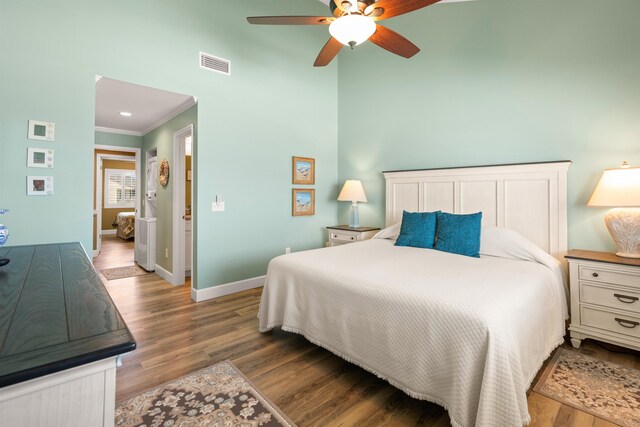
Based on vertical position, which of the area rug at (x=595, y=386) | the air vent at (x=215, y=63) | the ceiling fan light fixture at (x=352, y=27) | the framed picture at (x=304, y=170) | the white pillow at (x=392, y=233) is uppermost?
the air vent at (x=215, y=63)

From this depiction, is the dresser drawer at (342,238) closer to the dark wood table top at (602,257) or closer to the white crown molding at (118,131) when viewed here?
the dark wood table top at (602,257)

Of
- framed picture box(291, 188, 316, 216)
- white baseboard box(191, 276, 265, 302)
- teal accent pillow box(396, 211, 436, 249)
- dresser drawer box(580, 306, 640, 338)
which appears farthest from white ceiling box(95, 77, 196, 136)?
dresser drawer box(580, 306, 640, 338)

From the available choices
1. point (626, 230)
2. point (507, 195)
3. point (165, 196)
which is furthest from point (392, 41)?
point (165, 196)

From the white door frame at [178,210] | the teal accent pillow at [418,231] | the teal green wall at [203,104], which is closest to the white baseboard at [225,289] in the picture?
the teal green wall at [203,104]

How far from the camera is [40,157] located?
2.49 meters

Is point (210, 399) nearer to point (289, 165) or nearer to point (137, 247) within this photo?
point (289, 165)

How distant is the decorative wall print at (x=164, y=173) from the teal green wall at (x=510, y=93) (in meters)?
2.82

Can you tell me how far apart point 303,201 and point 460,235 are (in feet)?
7.46

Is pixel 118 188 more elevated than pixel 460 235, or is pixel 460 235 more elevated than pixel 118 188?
pixel 118 188

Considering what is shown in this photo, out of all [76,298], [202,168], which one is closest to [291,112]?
[202,168]

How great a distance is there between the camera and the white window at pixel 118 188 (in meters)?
9.82

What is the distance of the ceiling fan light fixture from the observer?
201 centimetres

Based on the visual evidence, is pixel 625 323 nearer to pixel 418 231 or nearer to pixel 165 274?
pixel 418 231

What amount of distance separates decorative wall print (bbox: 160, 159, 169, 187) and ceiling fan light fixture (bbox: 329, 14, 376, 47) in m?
3.28
